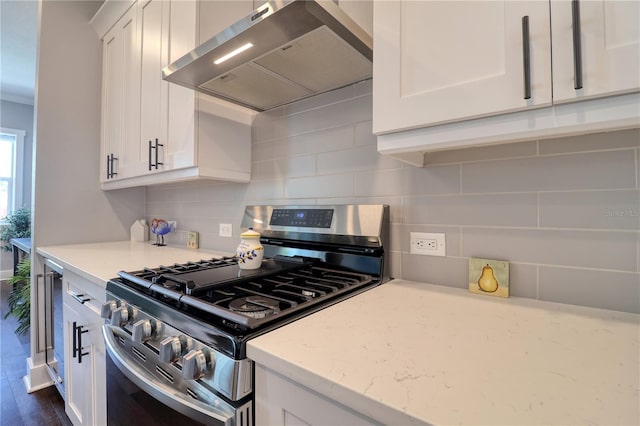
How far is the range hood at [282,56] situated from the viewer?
895 mm

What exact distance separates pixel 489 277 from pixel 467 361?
1.69ft

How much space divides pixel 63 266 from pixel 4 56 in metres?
3.78

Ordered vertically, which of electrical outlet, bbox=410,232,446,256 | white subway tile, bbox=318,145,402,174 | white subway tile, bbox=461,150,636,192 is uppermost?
white subway tile, bbox=318,145,402,174

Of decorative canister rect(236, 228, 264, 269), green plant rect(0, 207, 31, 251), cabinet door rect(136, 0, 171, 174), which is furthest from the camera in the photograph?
green plant rect(0, 207, 31, 251)

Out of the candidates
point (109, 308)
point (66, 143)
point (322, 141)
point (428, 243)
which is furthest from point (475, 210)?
point (66, 143)

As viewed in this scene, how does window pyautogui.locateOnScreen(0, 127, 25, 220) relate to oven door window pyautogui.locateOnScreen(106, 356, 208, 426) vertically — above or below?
above

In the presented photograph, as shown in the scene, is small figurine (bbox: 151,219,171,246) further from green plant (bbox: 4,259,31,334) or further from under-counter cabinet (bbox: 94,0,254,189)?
green plant (bbox: 4,259,31,334)

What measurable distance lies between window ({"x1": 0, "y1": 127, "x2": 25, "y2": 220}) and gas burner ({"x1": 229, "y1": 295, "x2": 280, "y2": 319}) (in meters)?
6.19

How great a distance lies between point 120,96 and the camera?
7.00ft

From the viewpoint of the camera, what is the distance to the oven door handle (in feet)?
2.09

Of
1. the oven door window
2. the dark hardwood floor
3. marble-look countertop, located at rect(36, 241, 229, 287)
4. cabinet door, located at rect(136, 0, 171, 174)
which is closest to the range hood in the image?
cabinet door, located at rect(136, 0, 171, 174)

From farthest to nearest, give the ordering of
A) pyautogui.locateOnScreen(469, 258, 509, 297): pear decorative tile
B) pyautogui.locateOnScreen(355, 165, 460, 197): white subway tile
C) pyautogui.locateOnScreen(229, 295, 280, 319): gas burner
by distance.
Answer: pyautogui.locateOnScreen(355, 165, 460, 197): white subway tile → pyautogui.locateOnScreen(469, 258, 509, 297): pear decorative tile → pyautogui.locateOnScreen(229, 295, 280, 319): gas burner

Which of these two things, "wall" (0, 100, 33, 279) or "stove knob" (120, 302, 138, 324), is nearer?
"stove knob" (120, 302, 138, 324)

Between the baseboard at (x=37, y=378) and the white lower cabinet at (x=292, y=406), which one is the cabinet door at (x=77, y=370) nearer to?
the baseboard at (x=37, y=378)
